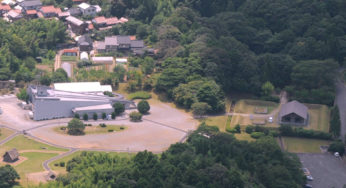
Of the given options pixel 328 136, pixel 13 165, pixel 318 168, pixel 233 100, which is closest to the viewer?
pixel 13 165

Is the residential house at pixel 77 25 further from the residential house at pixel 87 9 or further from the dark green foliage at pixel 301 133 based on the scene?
the dark green foliage at pixel 301 133

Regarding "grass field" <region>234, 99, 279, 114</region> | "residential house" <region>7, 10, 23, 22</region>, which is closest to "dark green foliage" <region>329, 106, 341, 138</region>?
"grass field" <region>234, 99, 279, 114</region>

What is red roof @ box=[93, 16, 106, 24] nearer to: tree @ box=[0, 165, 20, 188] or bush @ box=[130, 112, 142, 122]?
bush @ box=[130, 112, 142, 122]

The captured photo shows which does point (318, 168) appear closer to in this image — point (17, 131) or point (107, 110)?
point (107, 110)

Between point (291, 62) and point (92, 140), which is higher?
point (291, 62)

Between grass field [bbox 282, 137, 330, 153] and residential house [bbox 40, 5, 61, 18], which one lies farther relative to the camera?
residential house [bbox 40, 5, 61, 18]

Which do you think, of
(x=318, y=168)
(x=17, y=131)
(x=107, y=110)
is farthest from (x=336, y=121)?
(x=17, y=131)
